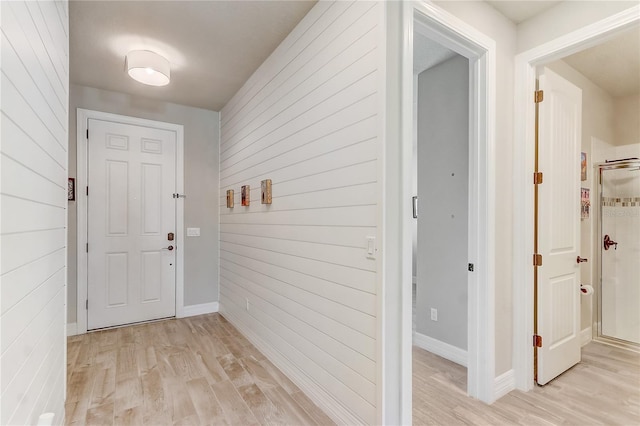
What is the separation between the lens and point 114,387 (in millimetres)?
2357

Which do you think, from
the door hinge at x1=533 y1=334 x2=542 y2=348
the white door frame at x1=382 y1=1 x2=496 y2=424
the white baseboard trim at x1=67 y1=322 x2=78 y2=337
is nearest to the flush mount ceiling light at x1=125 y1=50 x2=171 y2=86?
the white door frame at x1=382 y1=1 x2=496 y2=424

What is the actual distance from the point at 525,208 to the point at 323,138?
1.58 metres

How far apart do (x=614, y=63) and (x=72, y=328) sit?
6.14m

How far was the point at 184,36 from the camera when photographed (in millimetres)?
2566

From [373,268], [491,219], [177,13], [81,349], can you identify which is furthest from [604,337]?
[81,349]

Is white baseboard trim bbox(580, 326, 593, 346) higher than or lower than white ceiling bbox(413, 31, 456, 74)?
lower

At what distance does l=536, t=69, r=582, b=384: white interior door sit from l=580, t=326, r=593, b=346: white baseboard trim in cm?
68

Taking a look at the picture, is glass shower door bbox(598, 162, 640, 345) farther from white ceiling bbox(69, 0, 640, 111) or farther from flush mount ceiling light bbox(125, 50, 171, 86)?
flush mount ceiling light bbox(125, 50, 171, 86)

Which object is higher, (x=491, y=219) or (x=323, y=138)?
(x=323, y=138)

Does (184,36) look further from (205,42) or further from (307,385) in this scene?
(307,385)

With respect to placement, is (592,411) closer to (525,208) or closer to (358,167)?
(525,208)

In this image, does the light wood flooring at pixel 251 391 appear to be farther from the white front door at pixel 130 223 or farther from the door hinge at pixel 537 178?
the door hinge at pixel 537 178

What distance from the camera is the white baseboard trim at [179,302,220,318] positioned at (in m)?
4.04

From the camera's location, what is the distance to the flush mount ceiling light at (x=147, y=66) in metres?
2.63
